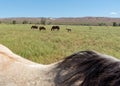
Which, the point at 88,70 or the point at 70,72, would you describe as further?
the point at 70,72

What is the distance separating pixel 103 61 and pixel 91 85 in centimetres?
19

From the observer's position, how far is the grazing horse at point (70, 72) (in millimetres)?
1620

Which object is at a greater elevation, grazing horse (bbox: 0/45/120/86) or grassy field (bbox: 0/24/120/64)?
grazing horse (bbox: 0/45/120/86)

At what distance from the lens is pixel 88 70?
1.77 meters

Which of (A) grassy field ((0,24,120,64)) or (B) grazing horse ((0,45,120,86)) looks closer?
(B) grazing horse ((0,45,120,86))

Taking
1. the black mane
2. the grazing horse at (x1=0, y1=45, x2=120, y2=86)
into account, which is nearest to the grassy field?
the grazing horse at (x1=0, y1=45, x2=120, y2=86)

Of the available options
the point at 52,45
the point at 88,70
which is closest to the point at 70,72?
the point at 88,70

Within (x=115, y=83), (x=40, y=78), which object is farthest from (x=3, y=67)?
(x=115, y=83)

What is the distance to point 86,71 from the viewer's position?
178 cm

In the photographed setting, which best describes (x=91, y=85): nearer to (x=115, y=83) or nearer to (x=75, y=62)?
(x=115, y=83)

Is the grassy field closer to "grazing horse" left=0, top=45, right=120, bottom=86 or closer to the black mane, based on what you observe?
"grazing horse" left=0, top=45, right=120, bottom=86

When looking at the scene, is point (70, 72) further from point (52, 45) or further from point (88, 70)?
point (52, 45)

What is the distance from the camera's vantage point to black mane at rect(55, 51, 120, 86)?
158cm

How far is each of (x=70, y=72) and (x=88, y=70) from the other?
0.17m
